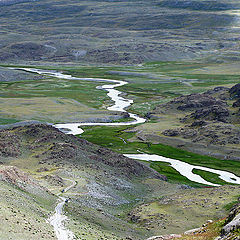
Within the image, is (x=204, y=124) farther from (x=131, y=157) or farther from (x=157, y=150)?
(x=131, y=157)

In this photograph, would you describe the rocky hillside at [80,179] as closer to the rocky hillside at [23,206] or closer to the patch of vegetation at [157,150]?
the rocky hillside at [23,206]

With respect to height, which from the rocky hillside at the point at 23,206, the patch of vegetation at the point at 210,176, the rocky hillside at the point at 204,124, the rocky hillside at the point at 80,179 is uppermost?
the rocky hillside at the point at 23,206

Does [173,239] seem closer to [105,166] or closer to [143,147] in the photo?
[105,166]

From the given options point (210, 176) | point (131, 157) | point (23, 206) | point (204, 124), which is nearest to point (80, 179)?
point (23, 206)

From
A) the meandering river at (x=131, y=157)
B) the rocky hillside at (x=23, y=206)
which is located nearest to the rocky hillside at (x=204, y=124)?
the meandering river at (x=131, y=157)

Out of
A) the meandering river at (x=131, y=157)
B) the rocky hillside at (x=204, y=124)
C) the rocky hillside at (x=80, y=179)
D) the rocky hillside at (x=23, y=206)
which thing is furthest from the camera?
the rocky hillside at (x=204, y=124)

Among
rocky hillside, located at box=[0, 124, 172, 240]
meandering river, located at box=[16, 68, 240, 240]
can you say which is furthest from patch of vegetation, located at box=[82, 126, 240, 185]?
rocky hillside, located at box=[0, 124, 172, 240]

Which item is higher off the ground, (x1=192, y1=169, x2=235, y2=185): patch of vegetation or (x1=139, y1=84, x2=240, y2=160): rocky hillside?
(x1=192, y1=169, x2=235, y2=185): patch of vegetation

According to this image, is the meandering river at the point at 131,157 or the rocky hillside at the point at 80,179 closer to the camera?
the meandering river at the point at 131,157

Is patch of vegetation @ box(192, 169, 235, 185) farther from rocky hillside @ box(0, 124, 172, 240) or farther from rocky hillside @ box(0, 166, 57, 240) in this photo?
rocky hillside @ box(0, 166, 57, 240)

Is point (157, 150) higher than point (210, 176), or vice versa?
point (210, 176)

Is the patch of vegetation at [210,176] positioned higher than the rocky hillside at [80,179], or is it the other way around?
the rocky hillside at [80,179]

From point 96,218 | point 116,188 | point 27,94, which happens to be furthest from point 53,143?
point 27,94
